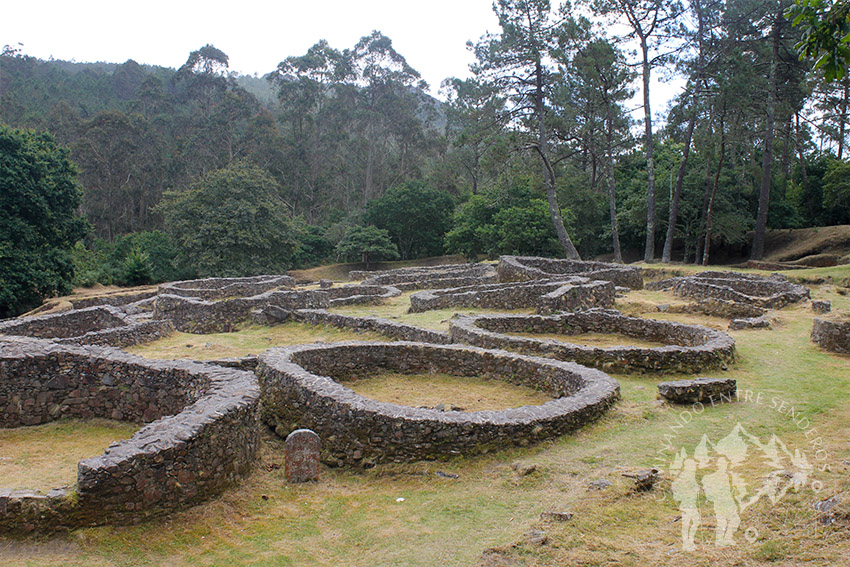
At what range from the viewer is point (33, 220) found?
94.7ft

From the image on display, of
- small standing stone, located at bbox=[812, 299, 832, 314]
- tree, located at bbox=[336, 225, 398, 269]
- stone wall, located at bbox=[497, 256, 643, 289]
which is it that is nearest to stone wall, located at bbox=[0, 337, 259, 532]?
small standing stone, located at bbox=[812, 299, 832, 314]

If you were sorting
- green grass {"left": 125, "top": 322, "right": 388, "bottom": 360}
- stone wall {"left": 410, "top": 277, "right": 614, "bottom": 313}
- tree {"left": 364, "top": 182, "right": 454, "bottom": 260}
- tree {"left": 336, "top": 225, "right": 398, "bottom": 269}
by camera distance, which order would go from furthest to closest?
1. tree {"left": 364, "top": 182, "right": 454, "bottom": 260}
2. tree {"left": 336, "top": 225, "right": 398, "bottom": 269}
3. stone wall {"left": 410, "top": 277, "right": 614, "bottom": 313}
4. green grass {"left": 125, "top": 322, "right": 388, "bottom": 360}

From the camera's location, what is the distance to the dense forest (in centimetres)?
2986

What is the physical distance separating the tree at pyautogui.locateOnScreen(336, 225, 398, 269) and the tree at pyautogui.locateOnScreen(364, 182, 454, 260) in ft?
Result: 9.60

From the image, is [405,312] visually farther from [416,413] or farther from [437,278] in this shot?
[416,413]

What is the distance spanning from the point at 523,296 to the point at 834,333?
9068 mm

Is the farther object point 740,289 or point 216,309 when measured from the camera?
point 216,309

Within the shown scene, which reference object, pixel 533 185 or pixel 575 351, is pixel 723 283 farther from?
pixel 533 185

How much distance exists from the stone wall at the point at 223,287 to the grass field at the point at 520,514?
18608 millimetres

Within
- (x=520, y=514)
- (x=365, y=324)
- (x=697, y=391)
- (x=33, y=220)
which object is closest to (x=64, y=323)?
(x=365, y=324)

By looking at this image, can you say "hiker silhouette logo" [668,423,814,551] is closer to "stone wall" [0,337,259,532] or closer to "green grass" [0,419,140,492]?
"stone wall" [0,337,259,532]

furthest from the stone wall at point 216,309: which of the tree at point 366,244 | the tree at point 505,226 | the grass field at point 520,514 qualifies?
the tree at point 366,244

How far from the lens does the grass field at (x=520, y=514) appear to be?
14.6 ft

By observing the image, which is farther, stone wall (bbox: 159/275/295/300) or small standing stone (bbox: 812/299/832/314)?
stone wall (bbox: 159/275/295/300)
